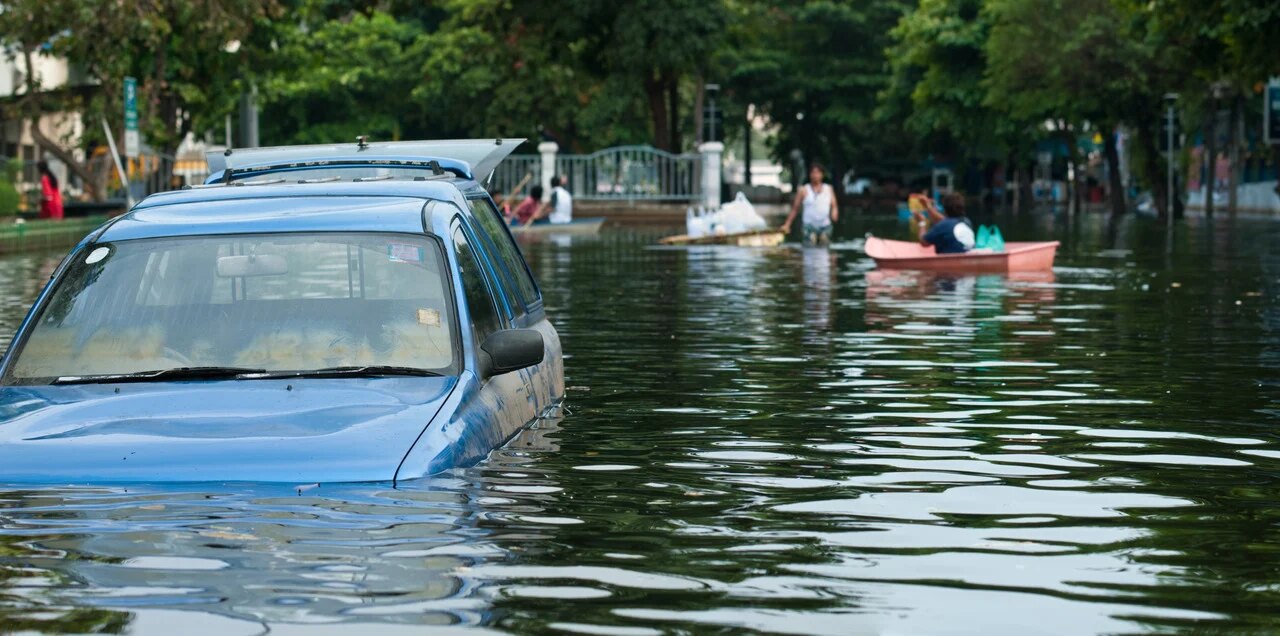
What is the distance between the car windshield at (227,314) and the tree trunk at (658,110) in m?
55.3

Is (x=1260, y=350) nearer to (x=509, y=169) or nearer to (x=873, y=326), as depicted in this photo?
(x=873, y=326)

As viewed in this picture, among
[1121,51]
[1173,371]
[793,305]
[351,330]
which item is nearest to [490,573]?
[351,330]

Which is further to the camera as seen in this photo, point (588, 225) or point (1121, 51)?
point (1121, 51)

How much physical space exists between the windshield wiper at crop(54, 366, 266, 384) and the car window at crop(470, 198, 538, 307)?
1997mm

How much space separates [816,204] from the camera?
118 ft

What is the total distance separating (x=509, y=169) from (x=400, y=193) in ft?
Result: 175

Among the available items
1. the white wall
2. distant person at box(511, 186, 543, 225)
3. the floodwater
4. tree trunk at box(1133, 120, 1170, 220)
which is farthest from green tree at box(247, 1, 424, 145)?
the floodwater

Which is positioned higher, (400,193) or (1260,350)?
(400,193)

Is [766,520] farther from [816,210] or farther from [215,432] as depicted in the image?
[816,210]

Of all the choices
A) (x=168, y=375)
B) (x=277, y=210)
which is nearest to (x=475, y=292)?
(x=277, y=210)

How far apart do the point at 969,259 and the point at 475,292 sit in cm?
1840

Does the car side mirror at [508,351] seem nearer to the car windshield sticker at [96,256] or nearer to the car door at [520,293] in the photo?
the car door at [520,293]

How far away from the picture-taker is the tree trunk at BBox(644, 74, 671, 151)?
207 feet

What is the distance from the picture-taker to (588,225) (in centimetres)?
4512
